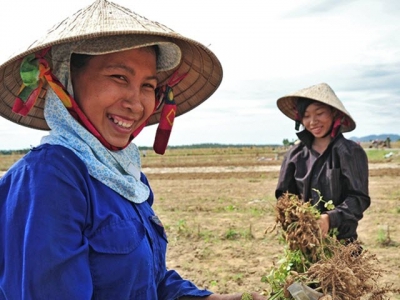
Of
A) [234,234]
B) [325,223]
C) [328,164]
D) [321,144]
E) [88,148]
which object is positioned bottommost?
[234,234]

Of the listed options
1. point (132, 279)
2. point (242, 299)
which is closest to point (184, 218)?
point (242, 299)

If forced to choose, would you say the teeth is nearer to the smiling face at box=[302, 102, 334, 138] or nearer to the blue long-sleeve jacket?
the blue long-sleeve jacket

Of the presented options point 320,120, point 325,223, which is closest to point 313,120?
point 320,120

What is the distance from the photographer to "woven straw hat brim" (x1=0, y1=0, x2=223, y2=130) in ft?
4.78

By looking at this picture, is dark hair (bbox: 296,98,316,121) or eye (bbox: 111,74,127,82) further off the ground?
eye (bbox: 111,74,127,82)

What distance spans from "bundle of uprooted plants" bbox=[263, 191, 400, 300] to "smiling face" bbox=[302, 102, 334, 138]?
0.77 metres

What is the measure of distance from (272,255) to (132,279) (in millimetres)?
5176

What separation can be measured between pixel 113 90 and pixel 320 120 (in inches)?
92.6

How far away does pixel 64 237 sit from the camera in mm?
1185

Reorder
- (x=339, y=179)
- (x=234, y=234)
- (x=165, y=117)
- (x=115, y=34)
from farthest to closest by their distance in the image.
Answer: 1. (x=234, y=234)
2. (x=339, y=179)
3. (x=165, y=117)
4. (x=115, y=34)

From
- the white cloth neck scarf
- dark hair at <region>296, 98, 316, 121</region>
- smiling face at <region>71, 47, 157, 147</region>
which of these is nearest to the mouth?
smiling face at <region>71, 47, 157, 147</region>

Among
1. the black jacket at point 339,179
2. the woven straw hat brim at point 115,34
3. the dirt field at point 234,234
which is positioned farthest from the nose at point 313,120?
the woven straw hat brim at point 115,34

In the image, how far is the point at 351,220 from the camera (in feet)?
10.1

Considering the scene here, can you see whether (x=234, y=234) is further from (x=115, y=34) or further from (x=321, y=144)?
(x=115, y=34)
